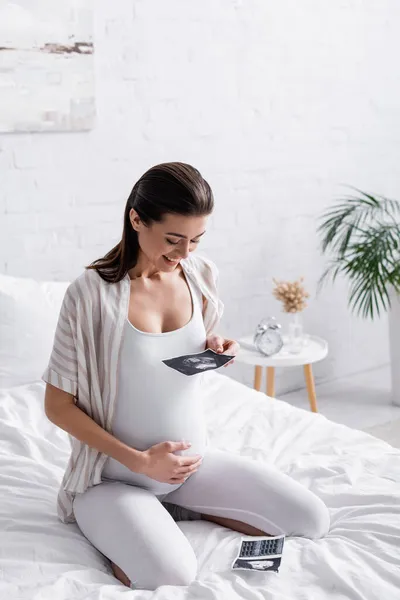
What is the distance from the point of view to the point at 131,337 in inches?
68.4

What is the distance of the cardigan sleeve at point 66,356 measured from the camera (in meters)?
1.70

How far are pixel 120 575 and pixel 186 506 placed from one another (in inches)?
10.1

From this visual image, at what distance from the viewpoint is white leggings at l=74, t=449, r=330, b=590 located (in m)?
1.55

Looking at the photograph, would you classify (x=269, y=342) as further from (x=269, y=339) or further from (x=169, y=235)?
(x=169, y=235)

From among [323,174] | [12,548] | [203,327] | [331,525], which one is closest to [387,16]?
[323,174]

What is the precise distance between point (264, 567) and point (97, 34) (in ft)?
6.88

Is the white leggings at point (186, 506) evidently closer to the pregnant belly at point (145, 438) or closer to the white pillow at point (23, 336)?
the pregnant belly at point (145, 438)

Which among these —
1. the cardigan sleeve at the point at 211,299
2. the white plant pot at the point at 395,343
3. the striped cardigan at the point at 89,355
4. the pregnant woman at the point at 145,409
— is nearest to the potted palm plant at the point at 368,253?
the white plant pot at the point at 395,343

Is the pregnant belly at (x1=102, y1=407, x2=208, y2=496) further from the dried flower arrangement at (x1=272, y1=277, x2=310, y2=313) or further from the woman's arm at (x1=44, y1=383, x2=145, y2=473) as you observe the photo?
the dried flower arrangement at (x1=272, y1=277, x2=310, y2=313)

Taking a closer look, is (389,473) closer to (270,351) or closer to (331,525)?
(331,525)

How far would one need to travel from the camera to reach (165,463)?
5.48ft

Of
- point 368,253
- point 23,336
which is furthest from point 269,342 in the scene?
point 23,336

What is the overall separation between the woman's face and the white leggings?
0.48 meters

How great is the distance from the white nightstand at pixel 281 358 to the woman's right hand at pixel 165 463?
4.71 ft
